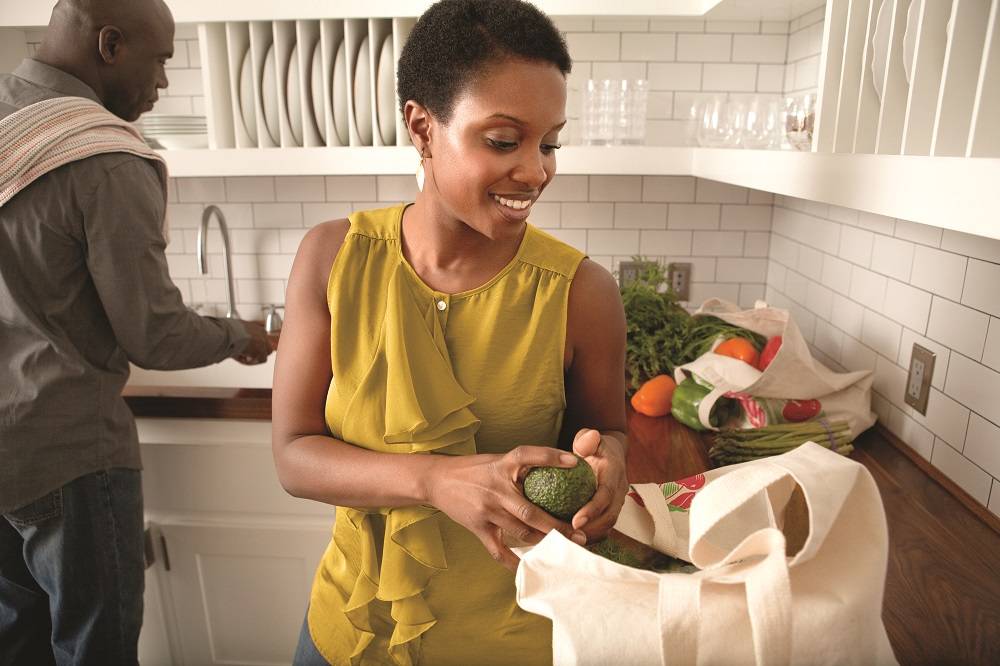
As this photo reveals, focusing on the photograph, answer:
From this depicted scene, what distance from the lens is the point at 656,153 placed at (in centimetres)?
196

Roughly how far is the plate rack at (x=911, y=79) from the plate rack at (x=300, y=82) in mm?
1150

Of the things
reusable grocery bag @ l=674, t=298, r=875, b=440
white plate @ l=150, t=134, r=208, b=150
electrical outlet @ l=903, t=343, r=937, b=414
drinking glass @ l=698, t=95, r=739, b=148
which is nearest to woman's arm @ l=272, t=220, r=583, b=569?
reusable grocery bag @ l=674, t=298, r=875, b=440

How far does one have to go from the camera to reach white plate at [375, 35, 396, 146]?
6.40ft

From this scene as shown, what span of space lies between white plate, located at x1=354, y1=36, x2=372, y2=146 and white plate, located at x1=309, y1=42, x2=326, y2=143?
0.10m

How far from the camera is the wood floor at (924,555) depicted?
892 mm

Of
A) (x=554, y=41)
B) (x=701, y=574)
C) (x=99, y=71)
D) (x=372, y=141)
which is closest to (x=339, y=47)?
(x=372, y=141)

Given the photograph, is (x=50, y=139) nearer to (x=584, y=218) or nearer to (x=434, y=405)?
(x=434, y=405)

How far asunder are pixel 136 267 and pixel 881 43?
1.32 metres

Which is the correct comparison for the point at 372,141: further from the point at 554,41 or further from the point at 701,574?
the point at 701,574

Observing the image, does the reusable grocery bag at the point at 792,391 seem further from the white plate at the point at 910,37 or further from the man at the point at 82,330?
the man at the point at 82,330

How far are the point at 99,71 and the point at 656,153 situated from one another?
1.36 metres

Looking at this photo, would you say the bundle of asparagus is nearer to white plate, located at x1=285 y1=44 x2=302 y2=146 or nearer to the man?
the man

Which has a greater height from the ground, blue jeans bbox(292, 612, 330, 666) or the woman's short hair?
the woman's short hair

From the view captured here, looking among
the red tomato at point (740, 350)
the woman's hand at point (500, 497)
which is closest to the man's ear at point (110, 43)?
the woman's hand at point (500, 497)
